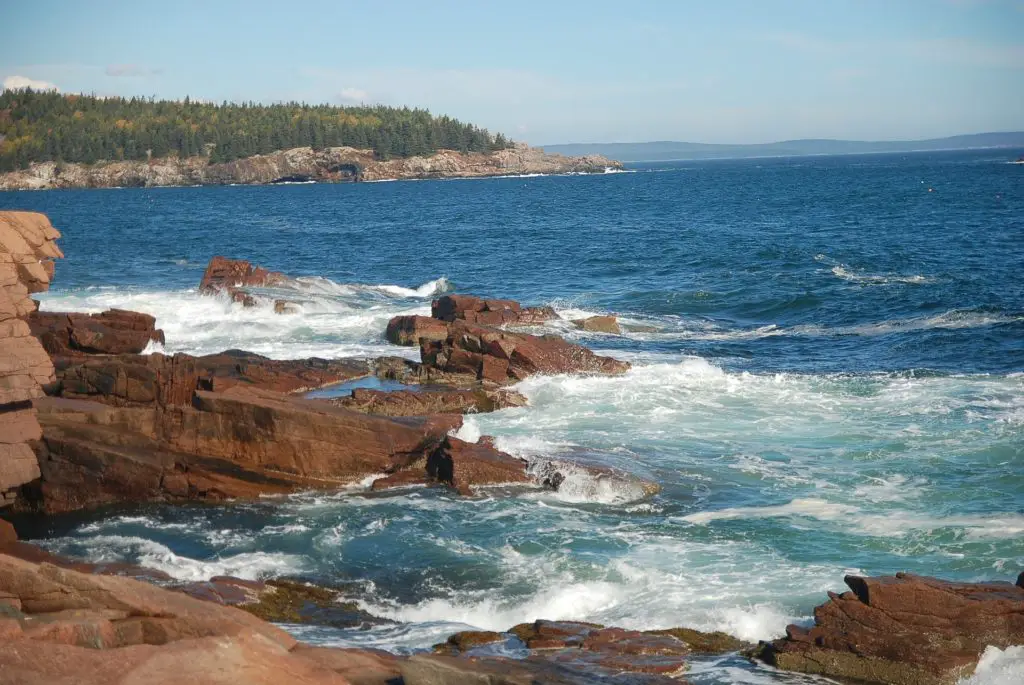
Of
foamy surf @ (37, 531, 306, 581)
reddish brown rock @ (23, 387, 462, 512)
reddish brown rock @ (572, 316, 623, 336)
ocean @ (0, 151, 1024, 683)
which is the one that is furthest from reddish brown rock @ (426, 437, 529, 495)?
reddish brown rock @ (572, 316, 623, 336)

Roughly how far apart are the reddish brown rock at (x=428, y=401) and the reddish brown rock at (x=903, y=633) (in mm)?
11311

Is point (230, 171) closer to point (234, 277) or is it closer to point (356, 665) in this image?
point (234, 277)

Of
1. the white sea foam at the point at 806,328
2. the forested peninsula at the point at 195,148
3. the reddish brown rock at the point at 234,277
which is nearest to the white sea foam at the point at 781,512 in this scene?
the white sea foam at the point at 806,328

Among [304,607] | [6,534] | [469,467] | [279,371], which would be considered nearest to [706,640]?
[304,607]

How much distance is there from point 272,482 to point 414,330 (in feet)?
39.4

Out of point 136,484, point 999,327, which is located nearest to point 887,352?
point 999,327

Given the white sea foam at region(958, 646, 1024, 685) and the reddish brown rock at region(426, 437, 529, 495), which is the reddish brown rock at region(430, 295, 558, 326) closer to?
the reddish brown rock at region(426, 437, 529, 495)

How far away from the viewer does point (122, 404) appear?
19.5m

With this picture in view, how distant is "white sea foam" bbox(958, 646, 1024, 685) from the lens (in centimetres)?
1073

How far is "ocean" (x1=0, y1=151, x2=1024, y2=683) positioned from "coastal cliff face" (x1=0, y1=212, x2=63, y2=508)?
1253 millimetres

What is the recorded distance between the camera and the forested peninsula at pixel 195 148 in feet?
555

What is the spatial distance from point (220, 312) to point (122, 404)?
16.6m

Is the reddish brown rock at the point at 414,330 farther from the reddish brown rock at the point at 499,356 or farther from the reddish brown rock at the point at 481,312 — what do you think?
the reddish brown rock at the point at 499,356

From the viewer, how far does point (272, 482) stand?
18.0 metres
